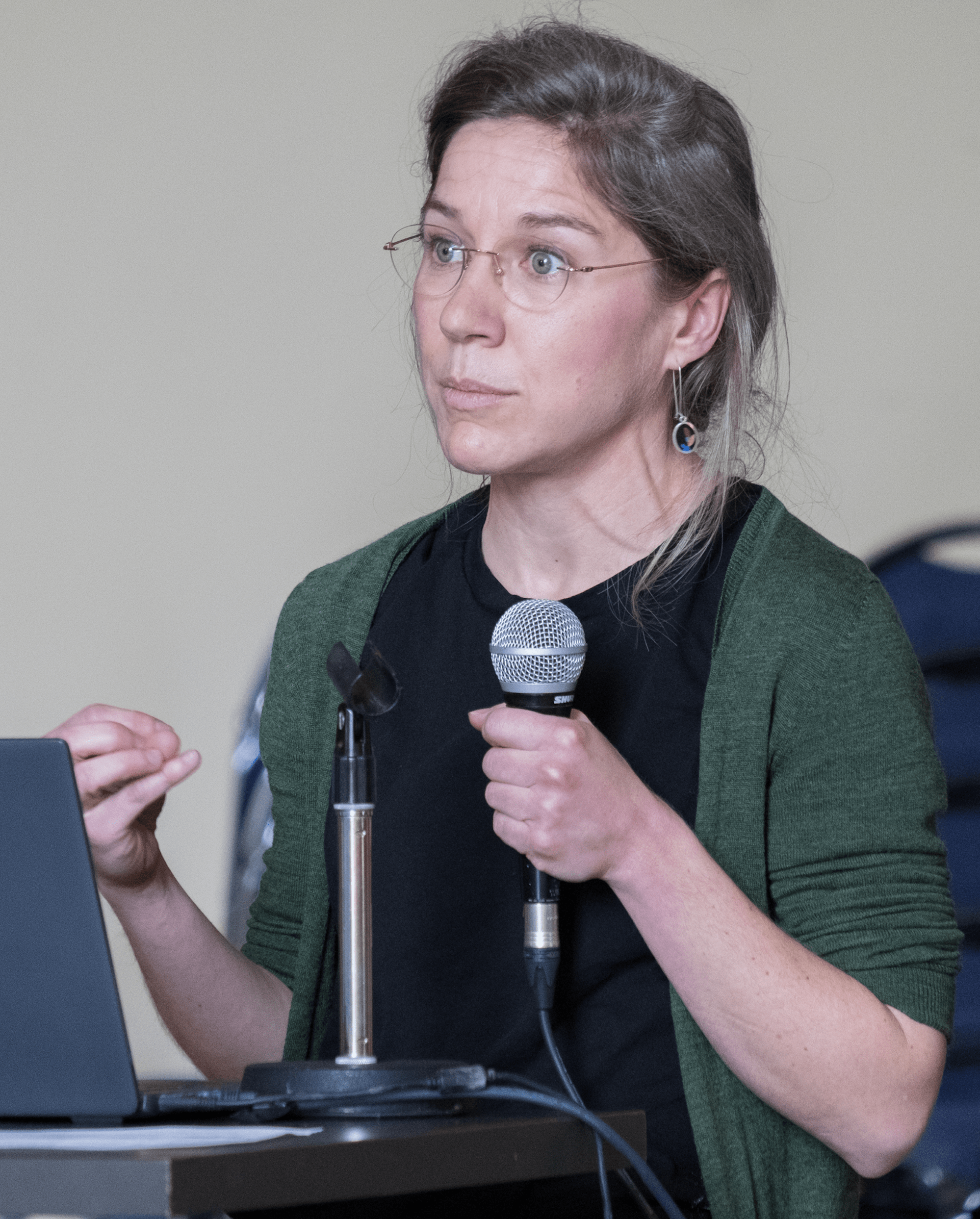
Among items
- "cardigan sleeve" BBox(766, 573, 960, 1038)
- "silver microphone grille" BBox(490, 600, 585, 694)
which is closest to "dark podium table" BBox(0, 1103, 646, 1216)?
"silver microphone grille" BBox(490, 600, 585, 694)

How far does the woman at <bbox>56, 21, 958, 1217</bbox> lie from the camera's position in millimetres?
1191

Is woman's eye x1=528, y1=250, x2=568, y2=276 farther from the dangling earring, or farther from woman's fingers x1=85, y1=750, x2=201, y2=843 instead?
woman's fingers x1=85, y1=750, x2=201, y2=843

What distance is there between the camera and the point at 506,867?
1.46m

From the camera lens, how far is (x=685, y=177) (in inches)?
57.4

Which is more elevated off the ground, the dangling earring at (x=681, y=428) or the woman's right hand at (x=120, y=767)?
the dangling earring at (x=681, y=428)

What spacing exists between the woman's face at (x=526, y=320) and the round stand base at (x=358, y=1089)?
0.62 m

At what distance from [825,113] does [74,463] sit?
1.45 m

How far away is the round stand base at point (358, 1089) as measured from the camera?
0.90m

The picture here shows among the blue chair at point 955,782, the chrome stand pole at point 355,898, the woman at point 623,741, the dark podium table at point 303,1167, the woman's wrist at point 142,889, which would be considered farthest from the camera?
the blue chair at point 955,782

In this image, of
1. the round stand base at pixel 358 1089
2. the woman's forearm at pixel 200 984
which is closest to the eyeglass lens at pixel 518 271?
the woman's forearm at pixel 200 984

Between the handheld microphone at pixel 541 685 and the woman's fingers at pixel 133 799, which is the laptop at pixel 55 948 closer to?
the woman's fingers at pixel 133 799

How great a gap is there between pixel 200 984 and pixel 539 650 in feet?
1.90

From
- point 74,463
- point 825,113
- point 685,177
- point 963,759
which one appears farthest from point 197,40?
point 963,759

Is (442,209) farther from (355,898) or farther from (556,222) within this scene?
(355,898)
